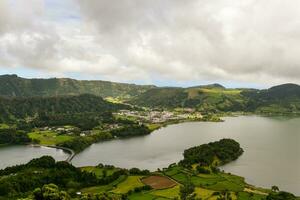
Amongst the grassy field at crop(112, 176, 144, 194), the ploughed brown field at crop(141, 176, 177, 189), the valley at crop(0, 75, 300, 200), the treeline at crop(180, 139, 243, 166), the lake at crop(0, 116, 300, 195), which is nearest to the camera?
the valley at crop(0, 75, 300, 200)

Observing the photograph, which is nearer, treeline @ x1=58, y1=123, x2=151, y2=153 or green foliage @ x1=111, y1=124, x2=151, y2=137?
treeline @ x1=58, y1=123, x2=151, y2=153

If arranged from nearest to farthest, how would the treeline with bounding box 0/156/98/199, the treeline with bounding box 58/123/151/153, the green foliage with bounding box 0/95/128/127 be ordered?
1. the treeline with bounding box 0/156/98/199
2. the treeline with bounding box 58/123/151/153
3. the green foliage with bounding box 0/95/128/127

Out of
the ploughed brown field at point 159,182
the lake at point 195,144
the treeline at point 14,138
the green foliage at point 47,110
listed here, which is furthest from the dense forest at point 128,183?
the green foliage at point 47,110

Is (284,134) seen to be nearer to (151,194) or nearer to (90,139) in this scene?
(90,139)

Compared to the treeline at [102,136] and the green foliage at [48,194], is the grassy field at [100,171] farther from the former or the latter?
the green foliage at [48,194]

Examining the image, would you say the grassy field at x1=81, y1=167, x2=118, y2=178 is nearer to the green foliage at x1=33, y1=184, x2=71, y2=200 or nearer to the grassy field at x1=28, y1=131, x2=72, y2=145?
the green foliage at x1=33, y1=184, x2=71, y2=200

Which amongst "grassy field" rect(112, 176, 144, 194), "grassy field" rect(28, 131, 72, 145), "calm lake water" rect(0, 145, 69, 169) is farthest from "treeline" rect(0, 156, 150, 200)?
"grassy field" rect(28, 131, 72, 145)

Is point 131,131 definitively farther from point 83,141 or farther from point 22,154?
point 22,154
